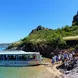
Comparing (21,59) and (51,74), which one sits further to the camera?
(21,59)

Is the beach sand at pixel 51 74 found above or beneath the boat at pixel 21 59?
beneath

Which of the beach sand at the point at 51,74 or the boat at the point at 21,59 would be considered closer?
the beach sand at the point at 51,74

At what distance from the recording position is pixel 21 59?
145ft

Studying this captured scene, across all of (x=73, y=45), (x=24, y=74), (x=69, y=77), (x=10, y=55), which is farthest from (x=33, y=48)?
(x=69, y=77)

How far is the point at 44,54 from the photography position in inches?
2724

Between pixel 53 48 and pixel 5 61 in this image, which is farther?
pixel 53 48

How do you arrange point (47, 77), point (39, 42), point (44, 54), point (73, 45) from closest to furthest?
1. point (47, 77)
2. point (73, 45)
3. point (44, 54)
4. point (39, 42)

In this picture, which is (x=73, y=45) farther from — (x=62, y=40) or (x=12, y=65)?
(x=12, y=65)

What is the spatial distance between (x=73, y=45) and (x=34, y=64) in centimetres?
2057

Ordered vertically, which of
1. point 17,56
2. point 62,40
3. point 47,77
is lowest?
point 47,77

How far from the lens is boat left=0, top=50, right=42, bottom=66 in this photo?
4394cm

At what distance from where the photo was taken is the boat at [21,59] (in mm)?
43938

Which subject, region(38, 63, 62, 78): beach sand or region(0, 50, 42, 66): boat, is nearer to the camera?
region(38, 63, 62, 78): beach sand

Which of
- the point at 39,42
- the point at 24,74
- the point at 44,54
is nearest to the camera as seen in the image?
the point at 24,74
